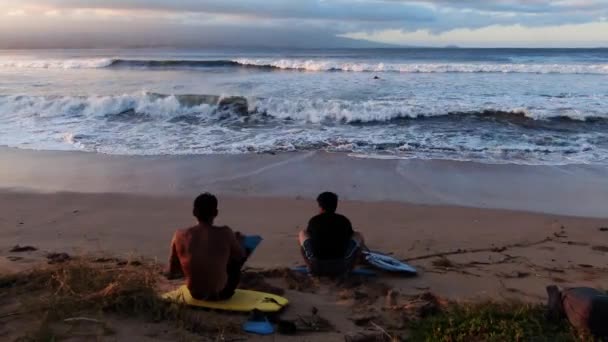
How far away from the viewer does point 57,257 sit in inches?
211

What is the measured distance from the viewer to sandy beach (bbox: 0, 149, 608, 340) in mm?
5199

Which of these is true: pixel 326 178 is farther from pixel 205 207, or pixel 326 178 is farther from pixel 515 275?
pixel 205 207

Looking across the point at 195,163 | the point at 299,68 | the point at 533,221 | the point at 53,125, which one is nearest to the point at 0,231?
the point at 195,163

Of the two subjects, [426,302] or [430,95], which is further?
[430,95]

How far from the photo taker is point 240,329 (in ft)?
12.4

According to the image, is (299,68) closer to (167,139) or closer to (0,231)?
(167,139)

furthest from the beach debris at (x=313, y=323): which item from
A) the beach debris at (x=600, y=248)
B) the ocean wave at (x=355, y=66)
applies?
the ocean wave at (x=355, y=66)

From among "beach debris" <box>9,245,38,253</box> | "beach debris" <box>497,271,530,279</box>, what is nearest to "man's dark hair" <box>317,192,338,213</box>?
"beach debris" <box>497,271,530,279</box>

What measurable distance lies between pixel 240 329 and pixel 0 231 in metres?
4.00

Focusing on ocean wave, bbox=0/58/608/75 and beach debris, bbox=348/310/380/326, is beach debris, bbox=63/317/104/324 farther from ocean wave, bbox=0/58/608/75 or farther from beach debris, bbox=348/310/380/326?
ocean wave, bbox=0/58/608/75

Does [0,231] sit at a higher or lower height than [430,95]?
lower

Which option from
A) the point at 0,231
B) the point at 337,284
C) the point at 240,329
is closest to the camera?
the point at 240,329

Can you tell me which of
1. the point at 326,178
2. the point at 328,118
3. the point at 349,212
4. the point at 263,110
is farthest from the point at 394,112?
the point at 349,212

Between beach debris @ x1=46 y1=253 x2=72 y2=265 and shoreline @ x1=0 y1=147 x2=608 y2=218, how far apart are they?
2.58 metres
